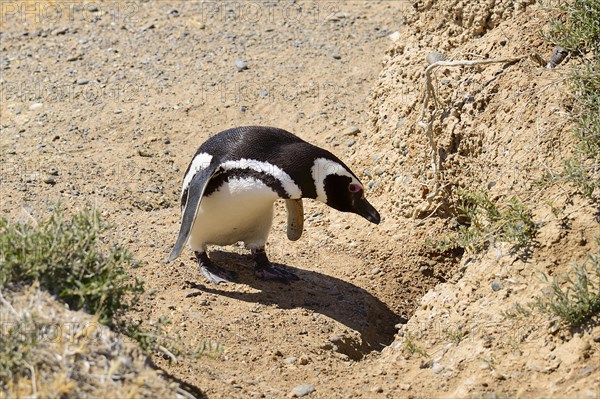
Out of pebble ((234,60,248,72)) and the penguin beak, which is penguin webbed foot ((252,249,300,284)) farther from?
pebble ((234,60,248,72))

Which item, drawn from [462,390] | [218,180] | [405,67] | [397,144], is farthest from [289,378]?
[405,67]

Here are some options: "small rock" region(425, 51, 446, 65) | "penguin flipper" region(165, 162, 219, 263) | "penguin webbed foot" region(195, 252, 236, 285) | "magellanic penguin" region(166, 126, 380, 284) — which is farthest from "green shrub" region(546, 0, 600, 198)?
"penguin webbed foot" region(195, 252, 236, 285)

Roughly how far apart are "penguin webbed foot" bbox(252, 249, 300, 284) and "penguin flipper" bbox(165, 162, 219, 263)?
0.64m

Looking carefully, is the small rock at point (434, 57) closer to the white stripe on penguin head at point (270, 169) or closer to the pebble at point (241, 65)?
the white stripe on penguin head at point (270, 169)

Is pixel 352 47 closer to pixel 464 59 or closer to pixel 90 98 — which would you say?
pixel 90 98

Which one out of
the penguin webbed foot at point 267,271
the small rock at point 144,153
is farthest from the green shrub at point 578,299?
the small rock at point 144,153

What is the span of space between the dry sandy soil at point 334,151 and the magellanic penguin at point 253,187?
0.97ft

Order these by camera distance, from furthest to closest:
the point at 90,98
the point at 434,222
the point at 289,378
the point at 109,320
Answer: the point at 90,98
the point at 434,222
the point at 289,378
the point at 109,320

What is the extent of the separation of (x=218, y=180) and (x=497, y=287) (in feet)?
5.89

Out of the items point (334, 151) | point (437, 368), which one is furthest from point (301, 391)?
→ point (334, 151)

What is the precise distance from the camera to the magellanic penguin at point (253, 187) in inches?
211

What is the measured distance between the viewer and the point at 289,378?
4.57 meters

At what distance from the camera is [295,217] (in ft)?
19.2

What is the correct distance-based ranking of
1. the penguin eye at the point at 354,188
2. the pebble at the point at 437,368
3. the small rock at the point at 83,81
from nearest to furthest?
the pebble at the point at 437,368
the penguin eye at the point at 354,188
the small rock at the point at 83,81
